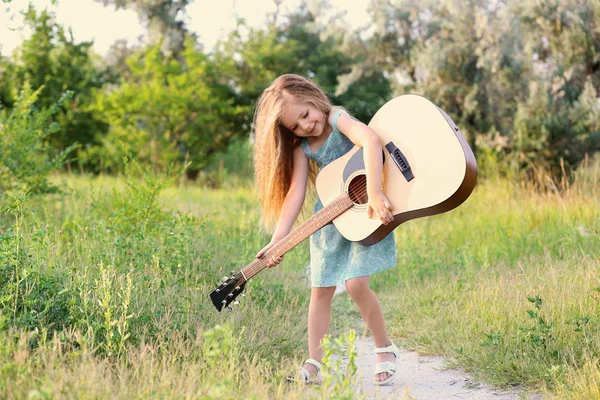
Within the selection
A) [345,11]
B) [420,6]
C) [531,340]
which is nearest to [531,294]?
[531,340]

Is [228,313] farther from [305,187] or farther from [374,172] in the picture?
[374,172]

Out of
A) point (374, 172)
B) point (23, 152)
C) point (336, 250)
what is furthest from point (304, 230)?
point (23, 152)

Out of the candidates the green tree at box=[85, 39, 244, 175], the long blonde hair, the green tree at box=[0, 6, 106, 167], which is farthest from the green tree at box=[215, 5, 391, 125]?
the long blonde hair

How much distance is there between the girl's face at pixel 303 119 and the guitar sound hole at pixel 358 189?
1.06 ft

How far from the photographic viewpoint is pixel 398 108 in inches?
139

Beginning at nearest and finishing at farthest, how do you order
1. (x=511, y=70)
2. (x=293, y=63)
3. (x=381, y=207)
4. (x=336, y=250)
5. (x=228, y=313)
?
(x=381, y=207) → (x=336, y=250) → (x=228, y=313) → (x=511, y=70) → (x=293, y=63)

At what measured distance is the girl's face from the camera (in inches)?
138

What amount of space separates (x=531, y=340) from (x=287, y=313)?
151cm

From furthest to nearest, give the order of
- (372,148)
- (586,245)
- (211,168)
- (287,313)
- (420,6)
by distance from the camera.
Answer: (211,168) → (420,6) → (586,245) → (287,313) → (372,148)

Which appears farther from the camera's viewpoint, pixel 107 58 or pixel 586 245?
pixel 107 58

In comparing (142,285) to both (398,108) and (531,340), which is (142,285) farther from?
(531,340)

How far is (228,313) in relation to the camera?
384 cm

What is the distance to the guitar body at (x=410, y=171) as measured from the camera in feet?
10.4

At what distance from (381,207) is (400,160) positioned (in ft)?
0.92
